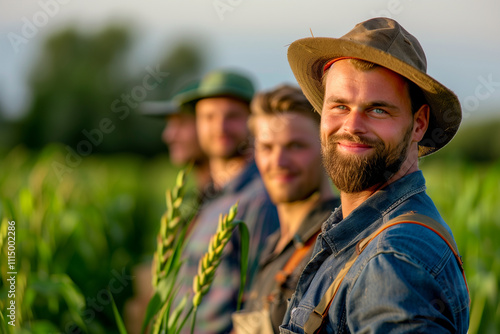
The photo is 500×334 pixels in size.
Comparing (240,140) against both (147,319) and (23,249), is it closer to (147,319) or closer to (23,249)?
(23,249)

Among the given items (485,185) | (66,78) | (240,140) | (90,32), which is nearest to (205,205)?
(240,140)

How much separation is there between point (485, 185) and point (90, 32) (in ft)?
102

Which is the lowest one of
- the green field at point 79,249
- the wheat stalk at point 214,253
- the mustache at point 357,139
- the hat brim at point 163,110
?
the green field at point 79,249

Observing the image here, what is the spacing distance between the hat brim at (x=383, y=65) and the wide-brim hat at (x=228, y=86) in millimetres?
2041

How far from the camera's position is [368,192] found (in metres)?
1.61

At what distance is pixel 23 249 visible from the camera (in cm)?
325

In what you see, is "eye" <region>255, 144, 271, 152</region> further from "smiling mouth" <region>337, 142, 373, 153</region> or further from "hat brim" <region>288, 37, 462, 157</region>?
"smiling mouth" <region>337, 142, 373, 153</region>

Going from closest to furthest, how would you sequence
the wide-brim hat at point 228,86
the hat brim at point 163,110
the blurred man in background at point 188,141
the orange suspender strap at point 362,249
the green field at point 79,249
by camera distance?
1. the orange suspender strap at point 362,249
2. the green field at point 79,249
3. the wide-brim hat at point 228,86
4. the blurred man in background at point 188,141
5. the hat brim at point 163,110

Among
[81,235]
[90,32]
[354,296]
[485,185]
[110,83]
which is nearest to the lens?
[354,296]

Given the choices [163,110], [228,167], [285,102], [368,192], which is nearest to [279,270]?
[285,102]

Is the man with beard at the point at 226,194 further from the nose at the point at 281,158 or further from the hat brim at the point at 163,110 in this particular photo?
the hat brim at the point at 163,110

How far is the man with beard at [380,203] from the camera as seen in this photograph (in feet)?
4.06

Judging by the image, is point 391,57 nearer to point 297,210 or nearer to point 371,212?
point 371,212

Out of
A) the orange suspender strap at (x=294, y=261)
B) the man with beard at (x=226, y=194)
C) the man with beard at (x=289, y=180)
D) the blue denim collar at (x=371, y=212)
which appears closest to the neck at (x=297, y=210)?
the man with beard at (x=289, y=180)
